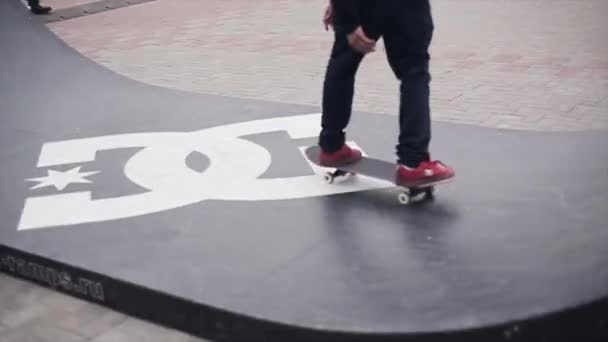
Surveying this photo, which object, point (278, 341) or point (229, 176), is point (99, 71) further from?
point (278, 341)

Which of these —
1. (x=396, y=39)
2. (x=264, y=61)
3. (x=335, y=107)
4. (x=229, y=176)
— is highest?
(x=396, y=39)

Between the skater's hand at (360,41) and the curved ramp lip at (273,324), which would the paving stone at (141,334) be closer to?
the curved ramp lip at (273,324)

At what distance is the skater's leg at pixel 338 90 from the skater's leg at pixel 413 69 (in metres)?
0.24

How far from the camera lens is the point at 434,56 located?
7.66 meters

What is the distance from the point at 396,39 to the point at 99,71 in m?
4.42

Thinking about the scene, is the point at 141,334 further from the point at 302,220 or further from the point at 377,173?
the point at 377,173

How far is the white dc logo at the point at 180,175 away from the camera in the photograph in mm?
3955

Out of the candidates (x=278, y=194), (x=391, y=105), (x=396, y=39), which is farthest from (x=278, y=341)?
(x=391, y=105)

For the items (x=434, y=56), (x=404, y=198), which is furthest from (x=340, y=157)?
(x=434, y=56)

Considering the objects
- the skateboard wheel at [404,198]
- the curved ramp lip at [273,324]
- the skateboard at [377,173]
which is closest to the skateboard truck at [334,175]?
the skateboard at [377,173]

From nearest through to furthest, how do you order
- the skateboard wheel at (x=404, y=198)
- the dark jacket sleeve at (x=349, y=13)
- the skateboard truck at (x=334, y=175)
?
the dark jacket sleeve at (x=349, y=13) → the skateboard wheel at (x=404, y=198) → the skateboard truck at (x=334, y=175)

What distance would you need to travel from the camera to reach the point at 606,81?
20.2 ft

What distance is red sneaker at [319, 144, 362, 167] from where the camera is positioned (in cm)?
402

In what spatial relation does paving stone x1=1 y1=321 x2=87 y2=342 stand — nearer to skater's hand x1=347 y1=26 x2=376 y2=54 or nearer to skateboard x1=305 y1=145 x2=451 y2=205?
skateboard x1=305 y1=145 x2=451 y2=205
